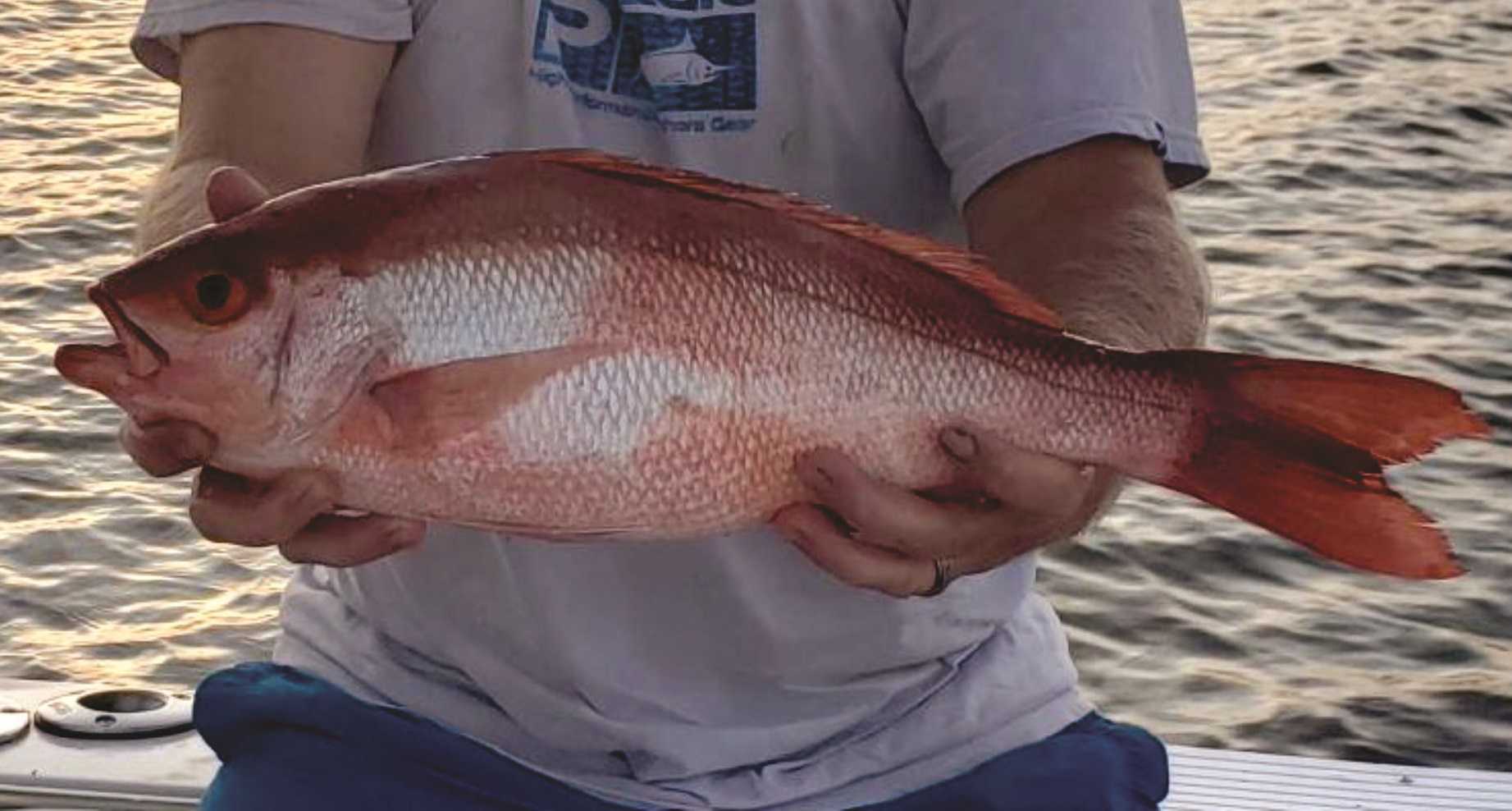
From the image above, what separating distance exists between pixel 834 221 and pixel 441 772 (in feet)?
2.22

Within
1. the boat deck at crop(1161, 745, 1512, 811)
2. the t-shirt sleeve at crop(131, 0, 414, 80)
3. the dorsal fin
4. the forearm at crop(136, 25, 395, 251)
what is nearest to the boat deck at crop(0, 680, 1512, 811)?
the boat deck at crop(1161, 745, 1512, 811)

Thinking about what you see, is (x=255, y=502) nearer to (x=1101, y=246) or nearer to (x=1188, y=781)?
(x=1101, y=246)

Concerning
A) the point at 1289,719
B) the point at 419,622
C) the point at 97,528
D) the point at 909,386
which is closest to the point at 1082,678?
the point at 1289,719

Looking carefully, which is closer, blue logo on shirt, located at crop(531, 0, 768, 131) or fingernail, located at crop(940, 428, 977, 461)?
fingernail, located at crop(940, 428, 977, 461)

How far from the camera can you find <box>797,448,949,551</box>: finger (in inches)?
74.4

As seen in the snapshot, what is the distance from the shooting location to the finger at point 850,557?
76.0 inches

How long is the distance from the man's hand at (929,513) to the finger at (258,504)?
34 cm

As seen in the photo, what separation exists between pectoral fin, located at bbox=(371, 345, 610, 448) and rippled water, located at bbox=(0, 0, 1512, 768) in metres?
3.53

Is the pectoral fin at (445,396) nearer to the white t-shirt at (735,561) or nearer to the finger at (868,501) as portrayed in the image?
the finger at (868,501)

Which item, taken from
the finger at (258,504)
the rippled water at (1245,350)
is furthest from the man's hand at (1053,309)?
the rippled water at (1245,350)

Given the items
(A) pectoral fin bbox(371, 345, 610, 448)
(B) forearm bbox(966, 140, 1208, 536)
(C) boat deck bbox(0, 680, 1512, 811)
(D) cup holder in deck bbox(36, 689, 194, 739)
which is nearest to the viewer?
(A) pectoral fin bbox(371, 345, 610, 448)

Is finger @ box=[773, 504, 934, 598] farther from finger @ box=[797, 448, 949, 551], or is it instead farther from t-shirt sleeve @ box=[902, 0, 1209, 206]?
t-shirt sleeve @ box=[902, 0, 1209, 206]

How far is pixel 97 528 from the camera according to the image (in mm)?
6223

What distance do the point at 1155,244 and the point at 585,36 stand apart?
1.78ft
